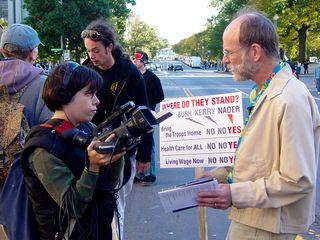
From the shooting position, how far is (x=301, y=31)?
55938mm

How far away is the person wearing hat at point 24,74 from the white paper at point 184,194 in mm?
1079

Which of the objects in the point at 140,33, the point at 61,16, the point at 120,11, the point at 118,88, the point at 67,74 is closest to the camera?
the point at 67,74

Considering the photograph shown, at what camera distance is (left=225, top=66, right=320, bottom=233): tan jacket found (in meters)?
2.11

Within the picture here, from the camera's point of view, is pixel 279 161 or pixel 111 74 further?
pixel 111 74

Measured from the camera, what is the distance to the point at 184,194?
238cm

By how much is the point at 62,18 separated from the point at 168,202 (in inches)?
1633

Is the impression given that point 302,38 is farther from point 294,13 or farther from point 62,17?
point 62,17

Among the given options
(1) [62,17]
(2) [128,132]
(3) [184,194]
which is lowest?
(3) [184,194]

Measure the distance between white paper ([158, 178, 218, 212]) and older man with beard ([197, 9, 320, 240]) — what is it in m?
0.03

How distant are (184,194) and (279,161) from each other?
501 millimetres

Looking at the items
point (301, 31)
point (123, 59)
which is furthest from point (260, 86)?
point (301, 31)

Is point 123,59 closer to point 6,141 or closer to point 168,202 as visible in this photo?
point 6,141

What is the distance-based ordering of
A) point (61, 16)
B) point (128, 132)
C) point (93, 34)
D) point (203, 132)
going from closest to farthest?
point (128, 132)
point (93, 34)
point (203, 132)
point (61, 16)

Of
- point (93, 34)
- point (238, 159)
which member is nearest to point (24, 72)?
point (93, 34)
